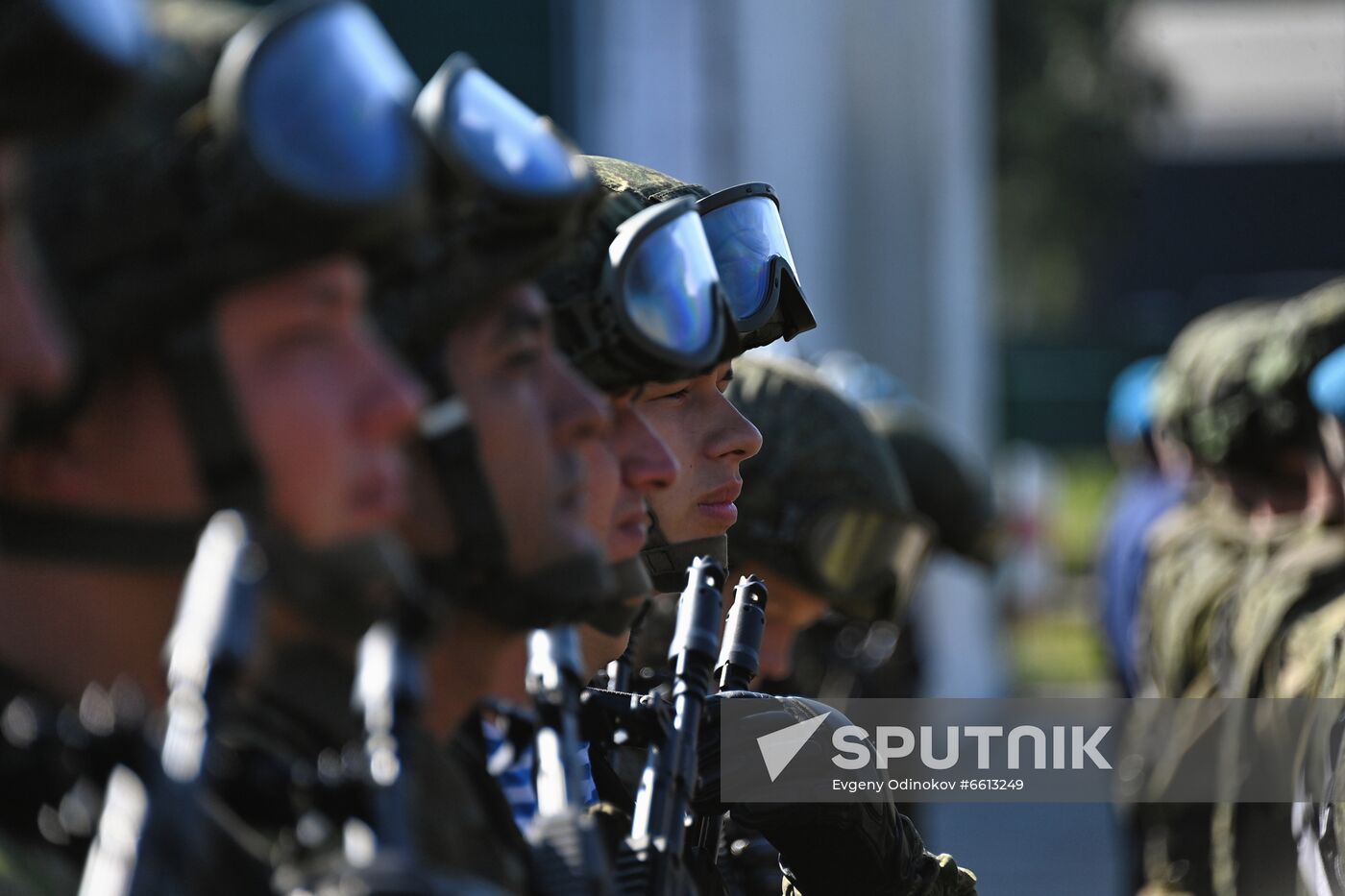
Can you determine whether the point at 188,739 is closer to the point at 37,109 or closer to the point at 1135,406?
the point at 37,109

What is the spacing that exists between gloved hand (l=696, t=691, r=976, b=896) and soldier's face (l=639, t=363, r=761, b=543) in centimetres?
31

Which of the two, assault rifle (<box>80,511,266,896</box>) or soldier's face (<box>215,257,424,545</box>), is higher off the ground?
soldier's face (<box>215,257,424,545</box>)

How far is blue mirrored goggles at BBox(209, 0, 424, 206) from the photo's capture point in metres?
1.90

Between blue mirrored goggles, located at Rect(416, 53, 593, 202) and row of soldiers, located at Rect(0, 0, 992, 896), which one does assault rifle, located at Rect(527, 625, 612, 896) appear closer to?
row of soldiers, located at Rect(0, 0, 992, 896)

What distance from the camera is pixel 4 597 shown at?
75.2 inches

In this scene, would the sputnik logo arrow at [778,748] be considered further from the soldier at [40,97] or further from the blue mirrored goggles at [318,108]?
the soldier at [40,97]

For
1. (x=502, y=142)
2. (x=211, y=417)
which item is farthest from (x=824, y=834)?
(x=211, y=417)

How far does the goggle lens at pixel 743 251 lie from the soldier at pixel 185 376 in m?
1.30

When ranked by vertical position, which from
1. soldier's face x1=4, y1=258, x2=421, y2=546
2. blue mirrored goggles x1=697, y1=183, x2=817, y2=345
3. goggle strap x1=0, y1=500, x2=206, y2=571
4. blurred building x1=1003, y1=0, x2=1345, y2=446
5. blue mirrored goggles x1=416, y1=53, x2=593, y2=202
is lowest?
goggle strap x1=0, y1=500, x2=206, y2=571

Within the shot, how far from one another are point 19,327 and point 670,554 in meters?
1.54

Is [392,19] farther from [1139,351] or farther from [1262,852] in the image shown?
[1139,351]

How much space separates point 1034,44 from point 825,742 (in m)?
24.8

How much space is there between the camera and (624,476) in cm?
269

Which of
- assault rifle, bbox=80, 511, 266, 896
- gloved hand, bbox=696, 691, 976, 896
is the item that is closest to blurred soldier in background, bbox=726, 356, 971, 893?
gloved hand, bbox=696, 691, 976, 896
